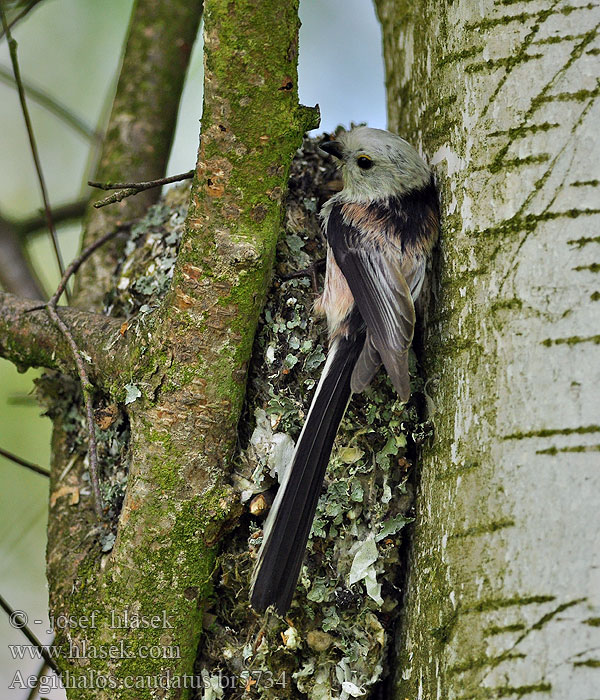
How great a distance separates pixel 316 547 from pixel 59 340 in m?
1.02

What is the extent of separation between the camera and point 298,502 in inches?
71.2

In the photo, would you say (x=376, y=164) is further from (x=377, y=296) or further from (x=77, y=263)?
(x=77, y=263)

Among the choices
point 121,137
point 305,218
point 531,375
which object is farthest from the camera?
point 121,137

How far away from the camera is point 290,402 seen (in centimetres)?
205

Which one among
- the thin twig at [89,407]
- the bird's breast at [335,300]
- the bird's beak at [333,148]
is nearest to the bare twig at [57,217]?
the thin twig at [89,407]

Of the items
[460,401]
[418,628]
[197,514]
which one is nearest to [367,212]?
[460,401]

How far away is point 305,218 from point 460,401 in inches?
37.9

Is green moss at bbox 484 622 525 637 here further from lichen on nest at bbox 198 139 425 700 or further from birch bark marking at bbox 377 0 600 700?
lichen on nest at bbox 198 139 425 700

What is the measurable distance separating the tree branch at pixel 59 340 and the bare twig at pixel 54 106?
110 centimetres

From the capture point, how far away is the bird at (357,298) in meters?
1.79

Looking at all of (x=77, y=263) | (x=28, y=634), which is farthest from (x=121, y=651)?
(x=77, y=263)

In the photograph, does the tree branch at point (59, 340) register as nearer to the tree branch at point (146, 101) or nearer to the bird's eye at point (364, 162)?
the tree branch at point (146, 101)

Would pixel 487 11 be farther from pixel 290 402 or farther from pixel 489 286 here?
pixel 290 402

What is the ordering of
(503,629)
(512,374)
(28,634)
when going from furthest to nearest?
(28,634) → (512,374) → (503,629)
